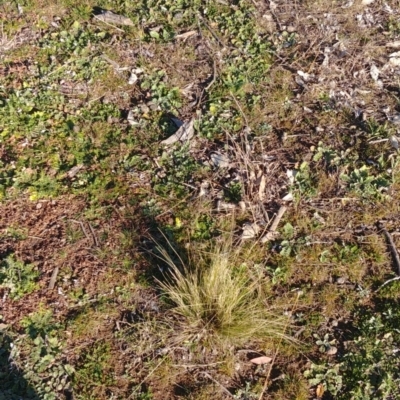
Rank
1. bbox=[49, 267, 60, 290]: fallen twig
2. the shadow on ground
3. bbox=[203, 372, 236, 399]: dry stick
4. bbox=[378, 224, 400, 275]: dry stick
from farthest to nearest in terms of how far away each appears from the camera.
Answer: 1. bbox=[378, 224, 400, 275]: dry stick
2. bbox=[49, 267, 60, 290]: fallen twig
3. bbox=[203, 372, 236, 399]: dry stick
4. the shadow on ground

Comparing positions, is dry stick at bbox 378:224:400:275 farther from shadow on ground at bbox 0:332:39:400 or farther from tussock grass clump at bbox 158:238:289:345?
shadow on ground at bbox 0:332:39:400

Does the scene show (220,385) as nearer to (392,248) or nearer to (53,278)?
(53,278)

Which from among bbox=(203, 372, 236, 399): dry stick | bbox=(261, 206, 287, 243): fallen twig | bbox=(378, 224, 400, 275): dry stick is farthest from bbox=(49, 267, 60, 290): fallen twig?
bbox=(378, 224, 400, 275): dry stick

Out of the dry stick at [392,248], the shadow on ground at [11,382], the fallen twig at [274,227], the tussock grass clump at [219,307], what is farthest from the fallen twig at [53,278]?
the dry stick at [392,248]

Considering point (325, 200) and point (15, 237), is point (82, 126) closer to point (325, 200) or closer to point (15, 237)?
point (15, 237)

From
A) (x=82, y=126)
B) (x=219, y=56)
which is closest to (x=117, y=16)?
(x=219, y=56)

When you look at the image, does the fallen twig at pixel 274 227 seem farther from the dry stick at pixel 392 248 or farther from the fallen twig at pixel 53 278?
the fallen twig at pixel 53 278
